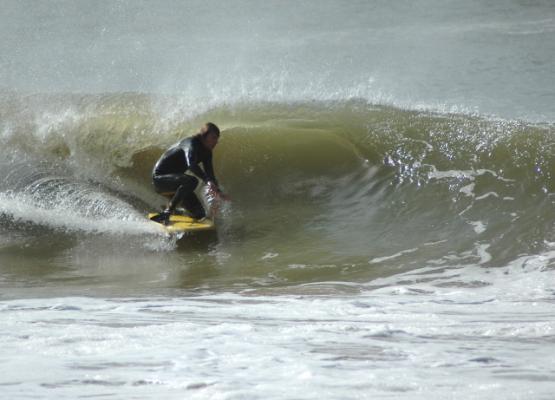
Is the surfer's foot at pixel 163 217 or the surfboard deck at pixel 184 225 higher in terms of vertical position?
the surfer's foot at pixel 163 217

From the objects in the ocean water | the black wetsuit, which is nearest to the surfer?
the black wetsuit

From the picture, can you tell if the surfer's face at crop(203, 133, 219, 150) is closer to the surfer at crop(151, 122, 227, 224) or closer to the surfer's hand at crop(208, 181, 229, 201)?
the surfer at crop(151, 122, 227, 224)

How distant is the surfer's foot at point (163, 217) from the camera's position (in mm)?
8578

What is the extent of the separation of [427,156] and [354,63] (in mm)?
13448

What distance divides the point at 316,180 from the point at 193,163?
2006 mm

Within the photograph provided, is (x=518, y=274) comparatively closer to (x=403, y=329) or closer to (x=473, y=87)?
(x=403, y=329)

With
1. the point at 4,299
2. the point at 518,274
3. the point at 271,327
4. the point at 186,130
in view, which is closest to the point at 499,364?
the point at 271,327

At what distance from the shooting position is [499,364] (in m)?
3.92

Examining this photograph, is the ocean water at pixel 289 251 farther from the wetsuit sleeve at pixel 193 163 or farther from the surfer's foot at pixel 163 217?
the wetsuit sleeve at pixel 193 163

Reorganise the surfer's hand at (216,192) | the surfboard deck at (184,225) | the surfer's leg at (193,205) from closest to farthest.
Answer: the surfer's hand at (216,192), the surfboard deck at (184,225), the surfer's leg at (193,205)

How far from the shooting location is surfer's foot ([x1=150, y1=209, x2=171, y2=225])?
858 cm

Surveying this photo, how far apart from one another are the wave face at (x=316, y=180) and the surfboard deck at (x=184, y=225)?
8.0 inches

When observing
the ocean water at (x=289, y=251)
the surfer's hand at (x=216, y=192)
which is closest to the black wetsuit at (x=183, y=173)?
the surfer's hand at (x=216, y=192)

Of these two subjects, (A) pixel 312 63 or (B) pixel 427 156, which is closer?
(B) pixel 427 156
